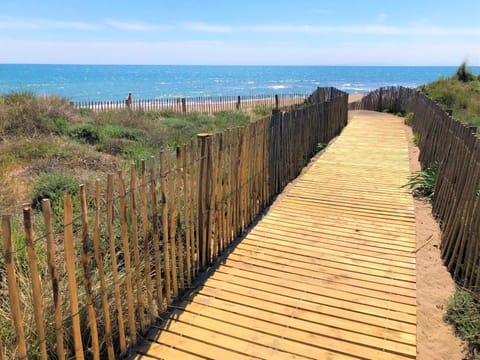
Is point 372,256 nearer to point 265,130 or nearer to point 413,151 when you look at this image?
point 265,130

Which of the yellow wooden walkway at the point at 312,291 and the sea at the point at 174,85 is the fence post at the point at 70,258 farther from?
the sea at the point at 174,85

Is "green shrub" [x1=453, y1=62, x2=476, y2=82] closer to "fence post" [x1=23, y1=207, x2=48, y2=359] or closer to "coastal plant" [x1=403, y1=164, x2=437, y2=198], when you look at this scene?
"coastal plant" [x1=403, y1=164, x2=437, y2=198]

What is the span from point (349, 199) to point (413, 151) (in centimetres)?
487

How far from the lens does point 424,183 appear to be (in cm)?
701

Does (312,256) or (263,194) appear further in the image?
(263,194)

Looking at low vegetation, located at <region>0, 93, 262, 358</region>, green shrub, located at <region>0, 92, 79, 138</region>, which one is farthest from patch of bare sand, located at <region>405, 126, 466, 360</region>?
green shrub, located at <region>0, 92, 79, 138</region>

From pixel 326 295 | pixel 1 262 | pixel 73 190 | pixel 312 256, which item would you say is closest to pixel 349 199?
pixel 312 256

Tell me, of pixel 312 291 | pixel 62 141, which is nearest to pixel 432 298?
pixel 312 291

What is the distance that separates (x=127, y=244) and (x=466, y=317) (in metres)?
2.82

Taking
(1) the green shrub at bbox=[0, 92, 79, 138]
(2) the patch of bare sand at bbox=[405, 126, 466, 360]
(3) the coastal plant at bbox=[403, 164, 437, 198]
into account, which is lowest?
(2) the patch of bare sand at bbox=[405, 126, 466, 360]

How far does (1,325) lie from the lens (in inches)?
105

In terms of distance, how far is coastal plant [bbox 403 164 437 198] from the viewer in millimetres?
6871

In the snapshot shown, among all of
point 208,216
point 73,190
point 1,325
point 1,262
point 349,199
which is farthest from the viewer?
point 349,199

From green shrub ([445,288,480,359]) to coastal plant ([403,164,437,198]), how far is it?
3.47 metres
